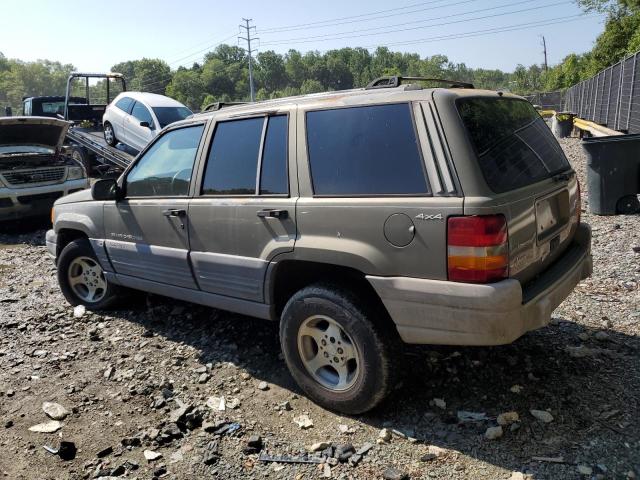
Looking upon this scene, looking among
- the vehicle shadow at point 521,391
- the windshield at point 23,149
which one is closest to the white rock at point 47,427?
the vehicle shadow at point 521,391

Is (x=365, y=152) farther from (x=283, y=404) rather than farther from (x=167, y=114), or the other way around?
(x=167, y=114)

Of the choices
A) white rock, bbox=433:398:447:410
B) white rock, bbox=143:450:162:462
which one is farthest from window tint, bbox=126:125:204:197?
white rock, bbox=433:398:447:410

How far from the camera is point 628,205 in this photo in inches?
283

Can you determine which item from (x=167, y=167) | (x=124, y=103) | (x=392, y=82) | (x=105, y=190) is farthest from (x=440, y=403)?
(x=124, y=103)

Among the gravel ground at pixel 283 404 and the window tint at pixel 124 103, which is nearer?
the gravel ground at pixel 283 404

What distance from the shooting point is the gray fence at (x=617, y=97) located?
13440 millimetres

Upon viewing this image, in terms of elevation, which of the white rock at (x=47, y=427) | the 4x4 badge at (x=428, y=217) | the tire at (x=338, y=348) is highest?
the 4x4 badge at (x=428, y=217)

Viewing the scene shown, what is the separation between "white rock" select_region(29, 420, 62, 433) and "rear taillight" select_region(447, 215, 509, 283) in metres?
2.65

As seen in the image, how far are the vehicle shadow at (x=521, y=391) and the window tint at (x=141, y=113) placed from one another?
30.6ft

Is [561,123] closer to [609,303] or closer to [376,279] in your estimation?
[609,303]

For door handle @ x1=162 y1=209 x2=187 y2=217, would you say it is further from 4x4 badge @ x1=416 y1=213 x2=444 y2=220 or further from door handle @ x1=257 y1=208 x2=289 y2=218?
4x4 badge @ x1=416 y1=213 x2=444 y2=220

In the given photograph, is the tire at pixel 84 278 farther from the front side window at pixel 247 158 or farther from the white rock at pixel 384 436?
the white rock at pixel 384 436

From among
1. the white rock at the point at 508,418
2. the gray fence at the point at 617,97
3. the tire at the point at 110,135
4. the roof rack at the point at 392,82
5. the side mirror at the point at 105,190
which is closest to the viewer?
the white rock at the point at 508,418

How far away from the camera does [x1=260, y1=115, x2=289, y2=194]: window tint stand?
3.35m
